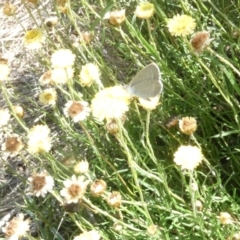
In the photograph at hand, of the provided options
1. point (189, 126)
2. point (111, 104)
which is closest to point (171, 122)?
point (189, 126)

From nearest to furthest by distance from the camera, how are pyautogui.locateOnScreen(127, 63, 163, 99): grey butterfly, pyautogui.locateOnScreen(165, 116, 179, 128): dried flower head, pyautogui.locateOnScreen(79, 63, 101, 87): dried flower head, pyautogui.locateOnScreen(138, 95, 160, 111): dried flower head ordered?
pyautogui.locateOnScreen(127, 63, 163, 99): grey butterfly, pyautogui.locateOnScreen(138, 95, 160, 111): dried flower head, pyautogui.locateOnScreen(79, 63, 101, 87): dried flower head, pyautogui.locateOnScreen(165, 116, 179, 128): dried flower head

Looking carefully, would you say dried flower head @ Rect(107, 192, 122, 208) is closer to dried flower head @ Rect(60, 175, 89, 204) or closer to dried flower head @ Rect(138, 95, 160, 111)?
dried flower head @ Rect(60, 175, 89, 204)

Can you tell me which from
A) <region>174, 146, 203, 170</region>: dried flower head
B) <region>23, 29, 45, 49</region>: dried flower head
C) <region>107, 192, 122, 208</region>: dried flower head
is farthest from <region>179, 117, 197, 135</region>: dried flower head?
<region>23, 29, 45, 49</region>: dried flower head

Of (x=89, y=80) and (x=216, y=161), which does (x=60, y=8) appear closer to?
(x=89, y=80)

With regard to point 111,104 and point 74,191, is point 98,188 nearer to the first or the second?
point 74,191

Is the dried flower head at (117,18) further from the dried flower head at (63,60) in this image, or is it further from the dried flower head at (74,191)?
the dried flower head at (74,191)

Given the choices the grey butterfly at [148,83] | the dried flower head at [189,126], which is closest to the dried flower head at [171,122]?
the dried flower head at [189,126]
